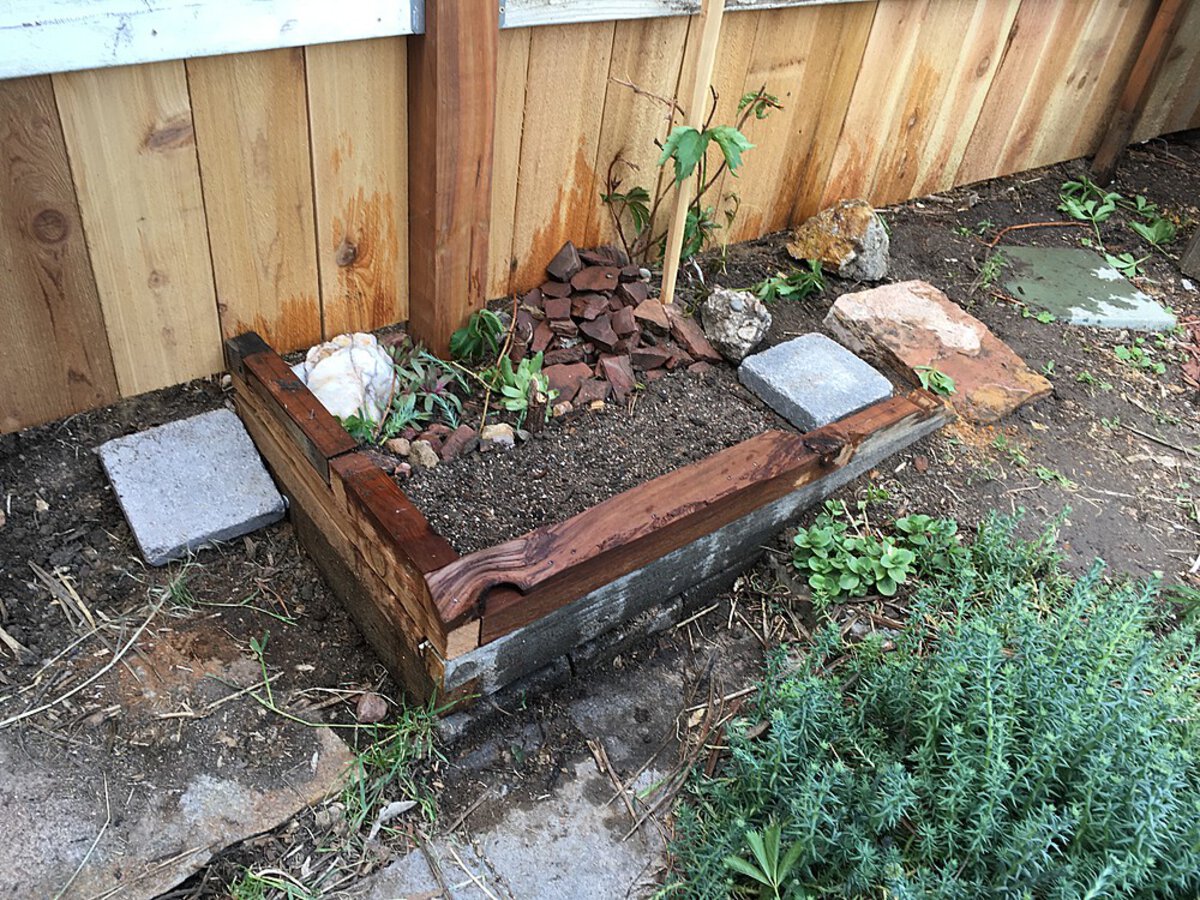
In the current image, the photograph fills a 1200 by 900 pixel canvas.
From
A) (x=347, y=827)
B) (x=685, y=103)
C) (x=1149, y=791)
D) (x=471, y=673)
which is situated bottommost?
(x=347, y=827)

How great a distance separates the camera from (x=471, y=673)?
6.29ft

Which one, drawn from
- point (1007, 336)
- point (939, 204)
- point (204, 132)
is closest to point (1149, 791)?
point (1007, 336)

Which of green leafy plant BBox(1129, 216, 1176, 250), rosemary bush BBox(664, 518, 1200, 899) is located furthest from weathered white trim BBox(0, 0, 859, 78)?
green leafy plant BBox(1129, 216, 1176, 250)


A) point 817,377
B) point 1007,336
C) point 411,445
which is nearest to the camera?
point 411,445

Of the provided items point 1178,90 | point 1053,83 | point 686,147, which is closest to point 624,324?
point 686,147

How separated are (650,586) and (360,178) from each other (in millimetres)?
1233

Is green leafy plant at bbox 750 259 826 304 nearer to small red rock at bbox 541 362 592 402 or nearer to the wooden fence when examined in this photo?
the wooden fence

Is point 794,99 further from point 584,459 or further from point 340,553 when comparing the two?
point 340,553

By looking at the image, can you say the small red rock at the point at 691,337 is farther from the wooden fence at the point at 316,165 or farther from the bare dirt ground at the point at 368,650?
the wooden fence at the point at 316,165

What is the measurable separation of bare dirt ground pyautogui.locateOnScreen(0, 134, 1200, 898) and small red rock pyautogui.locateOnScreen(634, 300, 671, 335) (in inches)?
15.8

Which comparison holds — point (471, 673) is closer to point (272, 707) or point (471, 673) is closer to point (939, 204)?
point (272, 707)

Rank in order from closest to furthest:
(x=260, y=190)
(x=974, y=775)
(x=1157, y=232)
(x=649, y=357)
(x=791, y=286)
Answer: (x=974, y=775) < (x=260, y=190) < (x=649, y=357) < (x=791, y=286) < (x=1157, y=232)

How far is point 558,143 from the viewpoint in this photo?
105 inches

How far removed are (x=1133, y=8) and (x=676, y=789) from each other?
3.96 m
